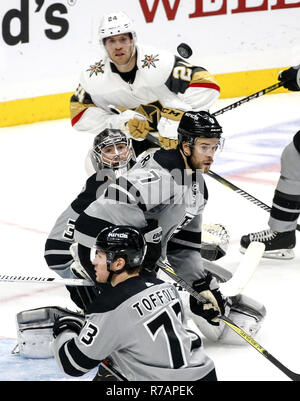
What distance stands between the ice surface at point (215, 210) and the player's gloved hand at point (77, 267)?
361mm

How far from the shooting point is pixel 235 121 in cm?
739

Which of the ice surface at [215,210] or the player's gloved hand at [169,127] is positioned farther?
the player's gloved hand at [169,127]

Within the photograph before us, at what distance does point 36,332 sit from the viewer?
368cm

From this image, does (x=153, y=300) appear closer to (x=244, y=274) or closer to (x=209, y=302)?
(x=209, y=302)

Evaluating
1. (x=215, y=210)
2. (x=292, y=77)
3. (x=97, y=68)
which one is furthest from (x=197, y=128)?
(x=215, y=210)

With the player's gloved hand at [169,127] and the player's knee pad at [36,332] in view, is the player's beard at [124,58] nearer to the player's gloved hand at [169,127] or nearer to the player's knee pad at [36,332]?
the player's gloved hand at [169,127]

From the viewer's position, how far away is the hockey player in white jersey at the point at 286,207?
474cm

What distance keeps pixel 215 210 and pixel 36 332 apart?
2163 millimetres

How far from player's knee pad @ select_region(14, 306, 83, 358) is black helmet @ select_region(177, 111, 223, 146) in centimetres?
80

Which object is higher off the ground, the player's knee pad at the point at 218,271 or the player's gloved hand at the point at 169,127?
the player's gloved hand at the point at 169,127

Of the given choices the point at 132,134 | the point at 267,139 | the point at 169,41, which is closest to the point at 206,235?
the point at 132,134

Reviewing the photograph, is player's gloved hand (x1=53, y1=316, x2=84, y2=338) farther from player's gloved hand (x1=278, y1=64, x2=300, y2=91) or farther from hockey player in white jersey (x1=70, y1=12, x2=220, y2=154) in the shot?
player's gloved hand (x1=278, y1=64, x2=300, y2=91)

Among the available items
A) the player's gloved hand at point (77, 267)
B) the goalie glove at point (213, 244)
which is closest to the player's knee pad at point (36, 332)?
the player's gloved hand at point (77, 267)
